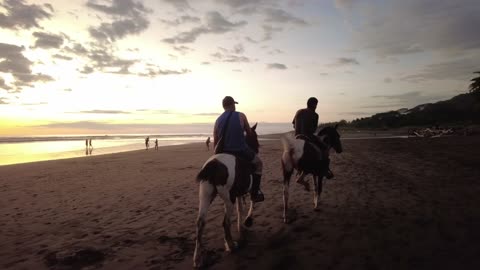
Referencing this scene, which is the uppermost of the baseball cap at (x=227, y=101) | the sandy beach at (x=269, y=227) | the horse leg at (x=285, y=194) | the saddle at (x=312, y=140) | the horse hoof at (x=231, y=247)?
the baseball cap at (x=227, y=101)

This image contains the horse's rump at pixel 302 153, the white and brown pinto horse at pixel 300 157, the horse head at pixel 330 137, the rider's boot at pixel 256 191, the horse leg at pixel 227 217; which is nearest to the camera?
the horse leg at pixel 227 217

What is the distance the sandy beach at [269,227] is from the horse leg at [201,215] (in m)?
0.29

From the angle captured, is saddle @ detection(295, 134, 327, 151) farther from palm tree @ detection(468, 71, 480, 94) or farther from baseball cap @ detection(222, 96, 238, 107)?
palm tree @ detection(468, 71, 480, 94)

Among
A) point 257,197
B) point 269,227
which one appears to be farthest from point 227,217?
point 269,227

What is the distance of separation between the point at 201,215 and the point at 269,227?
255 centimetres

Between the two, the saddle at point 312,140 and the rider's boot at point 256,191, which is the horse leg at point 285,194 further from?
the saddle at point 312,140

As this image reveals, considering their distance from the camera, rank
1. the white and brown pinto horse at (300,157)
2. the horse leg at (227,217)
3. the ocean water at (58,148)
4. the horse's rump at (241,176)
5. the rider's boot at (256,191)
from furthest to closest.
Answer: the ocean water at (58,148) < the white and brown pinto horse at (300,157) < the rider's boot at (256,191) < the horse's rump at (241,176) < the horse leg at (227,217)

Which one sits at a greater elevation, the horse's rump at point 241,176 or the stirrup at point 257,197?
the horse's rump at point 241,176

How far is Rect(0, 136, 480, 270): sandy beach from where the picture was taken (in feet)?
18.4

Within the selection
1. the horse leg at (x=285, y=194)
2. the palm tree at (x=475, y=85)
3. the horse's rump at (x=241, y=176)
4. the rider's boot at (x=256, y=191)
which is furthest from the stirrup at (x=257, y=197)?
the palm tree at (x=475, y=85)

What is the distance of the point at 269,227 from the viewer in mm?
7488

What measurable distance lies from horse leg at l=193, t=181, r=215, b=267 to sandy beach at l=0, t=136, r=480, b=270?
0.97 ft

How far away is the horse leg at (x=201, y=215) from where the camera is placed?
5.41 meters

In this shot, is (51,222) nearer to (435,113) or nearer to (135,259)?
(135,259)
